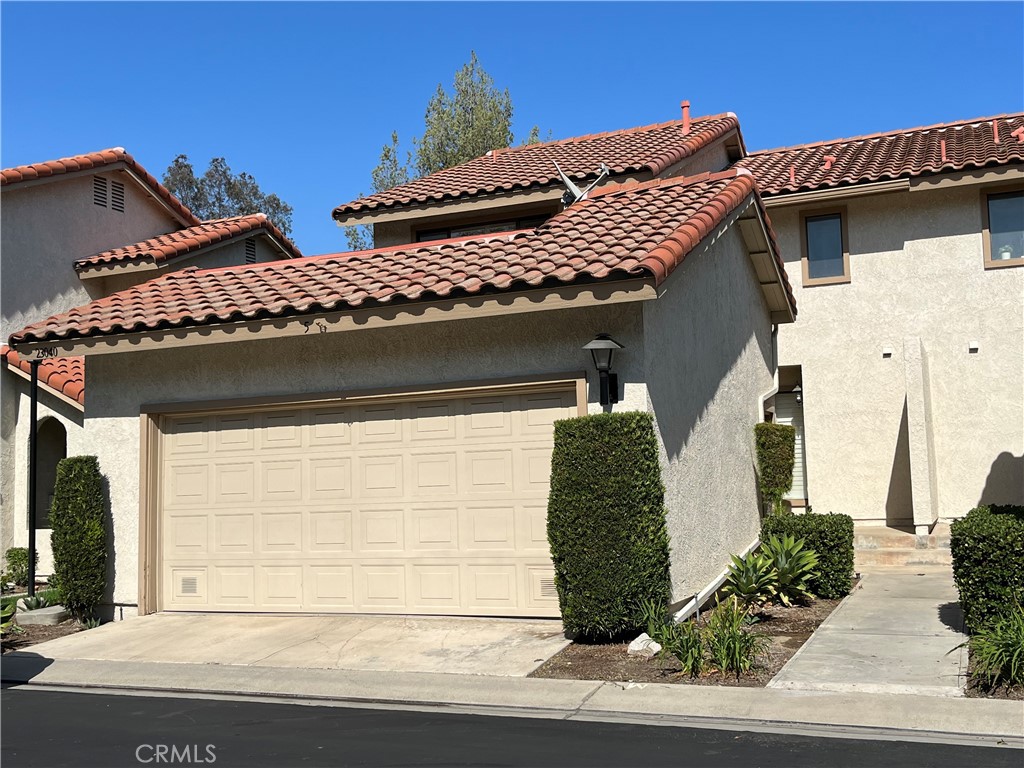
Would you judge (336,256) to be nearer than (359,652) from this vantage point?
No

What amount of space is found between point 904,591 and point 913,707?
231 inches

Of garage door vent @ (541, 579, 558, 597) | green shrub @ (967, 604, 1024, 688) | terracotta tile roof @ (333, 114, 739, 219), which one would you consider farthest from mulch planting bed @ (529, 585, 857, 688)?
terracotta tile roof @ (333, 114, 739, 219)

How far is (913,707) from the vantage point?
7070 mm

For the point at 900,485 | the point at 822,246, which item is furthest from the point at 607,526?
the point at 822,246

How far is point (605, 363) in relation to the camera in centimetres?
972

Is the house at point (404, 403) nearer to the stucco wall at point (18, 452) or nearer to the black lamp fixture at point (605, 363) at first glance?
the black lamp fixture at point (605, 363)

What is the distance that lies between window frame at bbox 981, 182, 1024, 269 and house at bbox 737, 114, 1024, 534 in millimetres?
16

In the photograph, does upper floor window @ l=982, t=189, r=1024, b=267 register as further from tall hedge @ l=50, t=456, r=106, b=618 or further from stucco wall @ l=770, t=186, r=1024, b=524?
tall hedge @ l=50, t=456, r=106, b=618

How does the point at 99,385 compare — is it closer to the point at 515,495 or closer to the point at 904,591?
the point at 515,495

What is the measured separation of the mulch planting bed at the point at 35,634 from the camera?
1073cm

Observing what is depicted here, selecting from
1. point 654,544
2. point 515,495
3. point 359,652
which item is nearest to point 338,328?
point 515,495

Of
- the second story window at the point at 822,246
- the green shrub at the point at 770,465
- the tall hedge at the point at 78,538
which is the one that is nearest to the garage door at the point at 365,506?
the tall hedge at the point at 78,538

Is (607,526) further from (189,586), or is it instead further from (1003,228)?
(1003,228)

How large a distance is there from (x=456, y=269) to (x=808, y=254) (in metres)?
9.28
